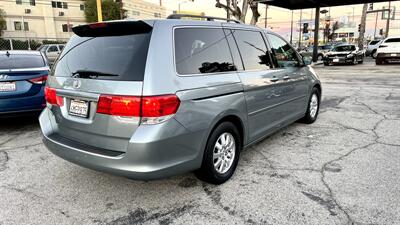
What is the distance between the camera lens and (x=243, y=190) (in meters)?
3.52

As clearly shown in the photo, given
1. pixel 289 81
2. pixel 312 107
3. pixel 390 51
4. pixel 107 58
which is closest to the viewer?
pixel 107 58

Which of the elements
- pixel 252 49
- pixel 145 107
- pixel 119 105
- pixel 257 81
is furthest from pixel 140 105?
pixel 252 49

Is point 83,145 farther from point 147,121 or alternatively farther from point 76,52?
point 76,52

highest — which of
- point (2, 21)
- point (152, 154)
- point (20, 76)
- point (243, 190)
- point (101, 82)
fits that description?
point (2, 21)

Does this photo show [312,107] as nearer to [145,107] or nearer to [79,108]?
[145,107]

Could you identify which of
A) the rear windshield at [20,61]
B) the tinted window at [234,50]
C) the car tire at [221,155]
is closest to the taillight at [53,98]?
the car tire at [221,155]

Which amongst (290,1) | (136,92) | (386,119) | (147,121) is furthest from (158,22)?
(290,1)

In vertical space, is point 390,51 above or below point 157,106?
above

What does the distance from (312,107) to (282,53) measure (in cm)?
172

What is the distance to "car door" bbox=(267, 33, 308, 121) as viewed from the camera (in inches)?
187

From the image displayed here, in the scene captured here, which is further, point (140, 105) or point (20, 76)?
point (20, 76)

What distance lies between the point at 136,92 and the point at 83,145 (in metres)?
0.87

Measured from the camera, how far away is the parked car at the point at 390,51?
20.2m

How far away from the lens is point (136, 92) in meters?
2.74
